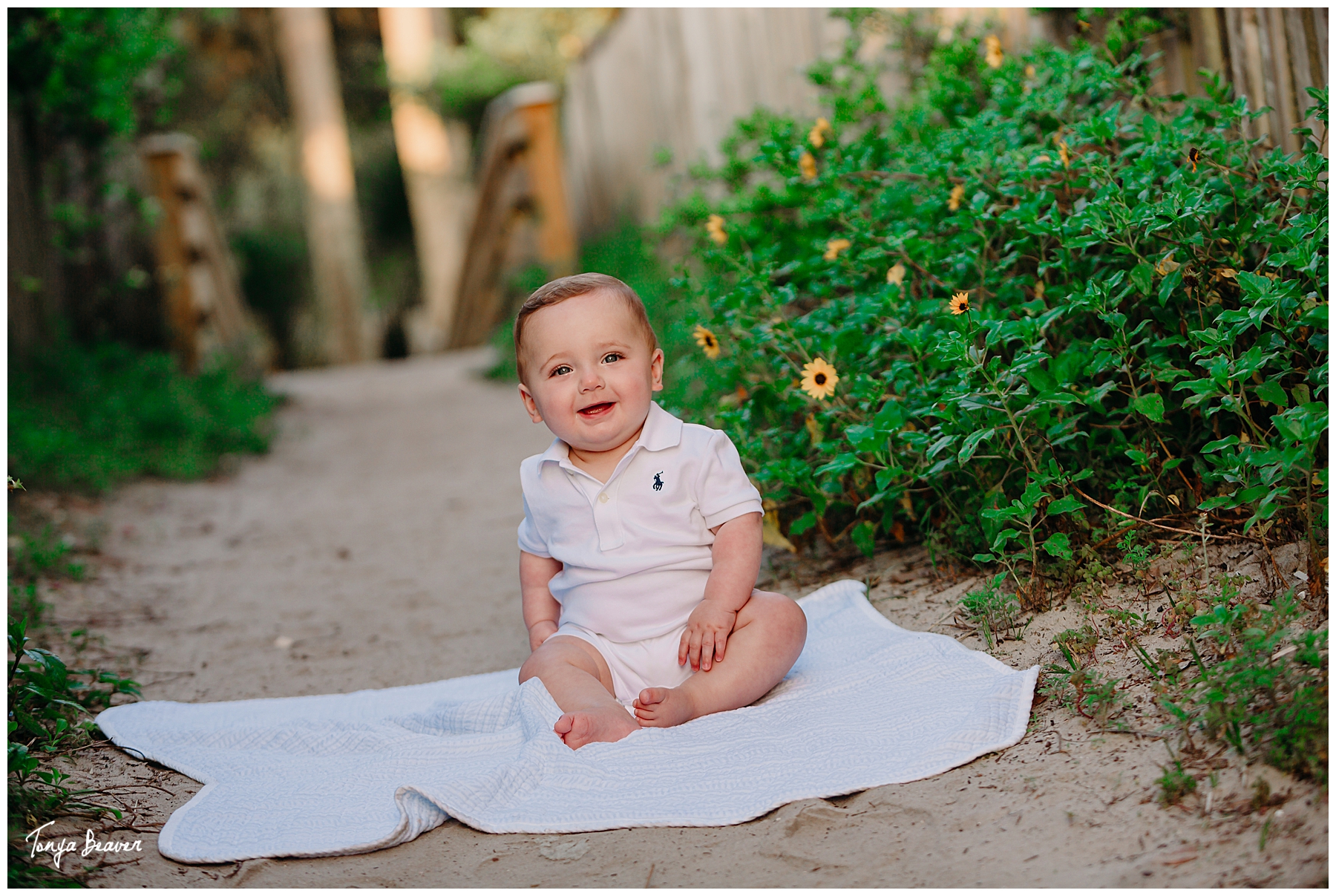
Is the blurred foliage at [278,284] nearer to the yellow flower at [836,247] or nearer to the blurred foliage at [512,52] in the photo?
the blurred foliage at [512,52]

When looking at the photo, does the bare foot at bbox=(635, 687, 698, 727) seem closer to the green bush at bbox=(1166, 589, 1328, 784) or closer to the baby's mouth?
the baby's mouth

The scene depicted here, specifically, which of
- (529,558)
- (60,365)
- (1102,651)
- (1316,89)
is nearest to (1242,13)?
(1316,89)

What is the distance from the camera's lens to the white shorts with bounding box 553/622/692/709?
Answer: 214 centimetres

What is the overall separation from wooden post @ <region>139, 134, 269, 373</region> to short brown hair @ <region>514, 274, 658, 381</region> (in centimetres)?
603

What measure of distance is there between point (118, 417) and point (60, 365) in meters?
0.59

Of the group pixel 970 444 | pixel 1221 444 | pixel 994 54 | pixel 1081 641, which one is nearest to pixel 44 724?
pixel 970 444

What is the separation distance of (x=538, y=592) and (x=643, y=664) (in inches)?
12.2

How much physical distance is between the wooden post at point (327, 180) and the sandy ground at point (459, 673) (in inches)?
300

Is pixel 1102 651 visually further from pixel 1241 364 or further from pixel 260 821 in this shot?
pixel 260 821

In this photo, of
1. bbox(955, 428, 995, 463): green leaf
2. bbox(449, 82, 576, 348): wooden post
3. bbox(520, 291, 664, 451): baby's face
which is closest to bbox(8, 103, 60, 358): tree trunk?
bbox(449, 82, 576, 348): wooden post

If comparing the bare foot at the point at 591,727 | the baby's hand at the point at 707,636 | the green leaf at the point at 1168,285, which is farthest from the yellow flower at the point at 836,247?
the bare foot at the point at 591,727

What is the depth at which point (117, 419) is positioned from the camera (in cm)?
546

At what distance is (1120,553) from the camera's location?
7.30 feet

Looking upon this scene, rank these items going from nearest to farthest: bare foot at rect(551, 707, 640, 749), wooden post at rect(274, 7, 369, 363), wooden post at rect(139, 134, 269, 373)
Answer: bare foot at rect(551, 707, 640, 749)
wooden post at rect(139, 134, 269, 373)
wooden post at rect(274, 7, 369, 363)
